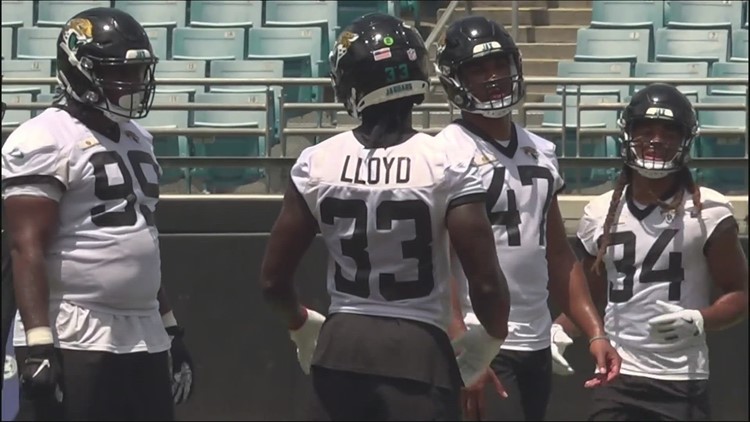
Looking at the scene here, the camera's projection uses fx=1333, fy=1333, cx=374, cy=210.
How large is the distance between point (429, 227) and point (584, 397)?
3.68 metres

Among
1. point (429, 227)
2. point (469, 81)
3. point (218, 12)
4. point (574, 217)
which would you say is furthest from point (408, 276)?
point (218, 12)

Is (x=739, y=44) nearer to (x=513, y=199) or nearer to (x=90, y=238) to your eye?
(x=513, y=199)

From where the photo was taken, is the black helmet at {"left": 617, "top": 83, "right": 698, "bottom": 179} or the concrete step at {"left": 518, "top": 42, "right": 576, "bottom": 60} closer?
the black helmet at {"left": 617, "top": 83, "right": 698, "bottom": 179}

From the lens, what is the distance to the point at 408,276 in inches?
131

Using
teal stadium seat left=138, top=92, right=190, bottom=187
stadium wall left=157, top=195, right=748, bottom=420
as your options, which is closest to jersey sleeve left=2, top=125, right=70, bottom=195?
teal stadium seat left=138, top=92, right=190, bottom=187

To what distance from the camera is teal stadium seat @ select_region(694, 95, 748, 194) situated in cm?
695

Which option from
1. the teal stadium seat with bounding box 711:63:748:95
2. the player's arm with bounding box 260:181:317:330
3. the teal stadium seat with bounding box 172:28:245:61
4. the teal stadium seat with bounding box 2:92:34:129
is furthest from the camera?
the teal stadium seat with bounding box 172:28:245:61

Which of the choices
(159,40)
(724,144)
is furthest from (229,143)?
(724,144)

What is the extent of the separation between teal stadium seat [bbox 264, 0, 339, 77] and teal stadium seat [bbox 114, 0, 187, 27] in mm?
641

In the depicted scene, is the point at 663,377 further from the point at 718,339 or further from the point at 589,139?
the point at 589,139

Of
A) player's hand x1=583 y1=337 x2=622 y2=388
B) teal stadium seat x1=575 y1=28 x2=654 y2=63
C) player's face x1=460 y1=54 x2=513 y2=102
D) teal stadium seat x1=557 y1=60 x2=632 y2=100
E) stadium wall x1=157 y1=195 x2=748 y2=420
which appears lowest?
stadium wall x1=157 y1=195 x2=748 y2=420

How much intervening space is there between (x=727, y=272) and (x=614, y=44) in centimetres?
500

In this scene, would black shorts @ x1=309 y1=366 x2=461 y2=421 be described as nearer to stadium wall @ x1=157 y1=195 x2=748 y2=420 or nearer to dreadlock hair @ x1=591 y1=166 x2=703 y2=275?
dreadlock hair @ x1=591 y1=166 x2=703 y2=275

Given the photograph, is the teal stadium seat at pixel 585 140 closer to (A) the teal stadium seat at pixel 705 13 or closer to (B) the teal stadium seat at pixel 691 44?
(B) the teal stadium seat at pixel 691 44
